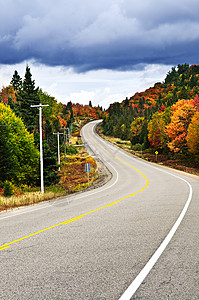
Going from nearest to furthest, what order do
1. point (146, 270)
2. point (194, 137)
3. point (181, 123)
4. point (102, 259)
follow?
1. point (146, 270)
2. point (102, 259)
3. point (194, 137)
4. point (181, 123)

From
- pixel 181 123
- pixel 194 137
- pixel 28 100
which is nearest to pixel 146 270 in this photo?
pixel 194 137

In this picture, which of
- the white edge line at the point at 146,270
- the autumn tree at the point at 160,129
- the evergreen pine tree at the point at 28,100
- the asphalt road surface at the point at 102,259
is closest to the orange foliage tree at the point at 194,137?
the autumn tree at the point at 160,129

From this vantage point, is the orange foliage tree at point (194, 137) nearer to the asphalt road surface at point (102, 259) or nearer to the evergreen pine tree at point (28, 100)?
the evergreen pine tree at point (28, 100)

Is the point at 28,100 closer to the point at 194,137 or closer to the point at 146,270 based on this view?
the point at 194,137

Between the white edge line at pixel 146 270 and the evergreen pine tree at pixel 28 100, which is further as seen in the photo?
the evergreen pine tree at pixel 28 100

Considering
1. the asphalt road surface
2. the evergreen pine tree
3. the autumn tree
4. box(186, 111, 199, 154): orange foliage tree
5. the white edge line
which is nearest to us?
the white edge line

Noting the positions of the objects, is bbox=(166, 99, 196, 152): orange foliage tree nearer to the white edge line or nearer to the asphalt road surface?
the asphalt road surface

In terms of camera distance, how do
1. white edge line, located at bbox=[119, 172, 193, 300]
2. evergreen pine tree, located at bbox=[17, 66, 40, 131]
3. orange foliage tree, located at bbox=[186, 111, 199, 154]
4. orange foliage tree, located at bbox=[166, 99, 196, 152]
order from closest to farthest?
white edge line, located at bbox=[119, 172, 193, 300] → orange foliage tree, located at bbox=[186, 111, 199, 154] → orange foliage tree, located at bbox=[166, 99, 196, 152] → evergreen pine tree, located at bbox=[17, 66, 40, 131]

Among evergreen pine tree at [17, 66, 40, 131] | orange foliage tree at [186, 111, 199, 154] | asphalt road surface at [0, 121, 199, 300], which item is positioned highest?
evergreen pine tree at [17, 66, 40, 131]

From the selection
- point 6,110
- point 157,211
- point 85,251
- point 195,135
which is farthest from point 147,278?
point 195,135

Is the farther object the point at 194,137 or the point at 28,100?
the point at 28,100

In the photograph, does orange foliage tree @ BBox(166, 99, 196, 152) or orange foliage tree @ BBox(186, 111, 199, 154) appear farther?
orange foliage tree @ BBox(166, 99, 196, 152)

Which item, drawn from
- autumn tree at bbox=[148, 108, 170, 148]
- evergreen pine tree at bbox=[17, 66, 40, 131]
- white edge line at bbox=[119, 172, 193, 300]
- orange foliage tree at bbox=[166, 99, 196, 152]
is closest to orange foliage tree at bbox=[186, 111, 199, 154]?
orange foliage tree at bbox=[166, 99, 196, 152]

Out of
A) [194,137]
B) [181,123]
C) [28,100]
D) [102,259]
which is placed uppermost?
[28,100]
